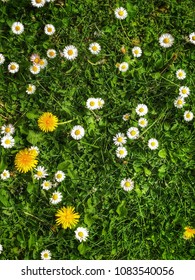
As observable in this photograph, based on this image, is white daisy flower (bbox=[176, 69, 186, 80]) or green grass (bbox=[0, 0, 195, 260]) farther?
white daisy flower (bbox=[176, 69, 186, 80])

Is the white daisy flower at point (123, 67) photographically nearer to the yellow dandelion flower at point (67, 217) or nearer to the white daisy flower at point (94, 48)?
the white daisy flower at point (94, 48)

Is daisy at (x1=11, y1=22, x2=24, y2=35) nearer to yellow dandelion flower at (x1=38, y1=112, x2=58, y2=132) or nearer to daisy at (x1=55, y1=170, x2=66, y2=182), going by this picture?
yellow dandelion flower at (x1=38, y1=112, x2=58, y2=132)

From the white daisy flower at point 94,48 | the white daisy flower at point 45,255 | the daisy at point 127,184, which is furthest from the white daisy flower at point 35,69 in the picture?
the white daisy flower at point 45,255

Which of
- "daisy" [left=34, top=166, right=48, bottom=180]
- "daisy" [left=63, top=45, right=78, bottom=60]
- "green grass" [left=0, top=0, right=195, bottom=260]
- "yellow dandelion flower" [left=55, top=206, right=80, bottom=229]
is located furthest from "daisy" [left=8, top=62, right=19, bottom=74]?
"yellow dandelion flower" [left=55, top=206, right=80, bottom=229]

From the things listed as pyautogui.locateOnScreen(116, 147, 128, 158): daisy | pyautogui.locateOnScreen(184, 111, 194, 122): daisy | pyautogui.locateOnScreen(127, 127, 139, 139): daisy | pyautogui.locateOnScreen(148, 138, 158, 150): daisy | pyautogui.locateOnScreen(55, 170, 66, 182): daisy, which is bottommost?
pyautogui.locateOnScreen(55, 170, 66, 182): daisy
